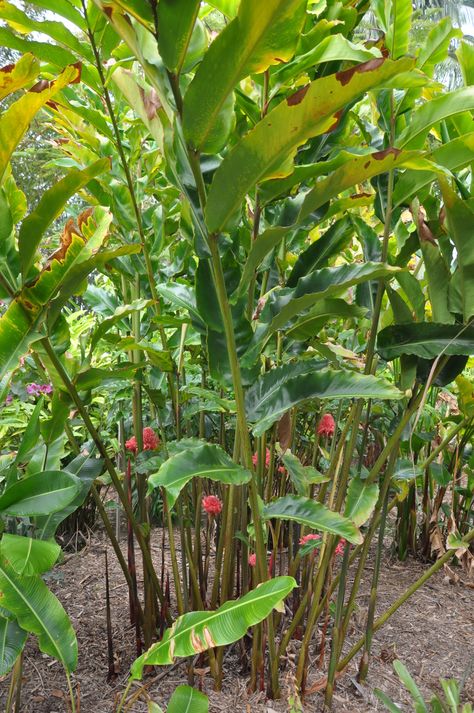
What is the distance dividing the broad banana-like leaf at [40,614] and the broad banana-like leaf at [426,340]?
0.85 m

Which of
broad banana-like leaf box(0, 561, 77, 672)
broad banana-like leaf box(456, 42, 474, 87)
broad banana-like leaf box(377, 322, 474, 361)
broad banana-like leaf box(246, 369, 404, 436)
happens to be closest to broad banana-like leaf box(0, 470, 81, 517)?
broad banana-like leaf box(0, 561, 77, 672)

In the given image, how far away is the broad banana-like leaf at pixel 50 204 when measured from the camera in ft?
3.34

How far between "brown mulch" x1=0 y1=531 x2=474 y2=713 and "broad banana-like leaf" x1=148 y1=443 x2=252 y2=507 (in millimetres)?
491

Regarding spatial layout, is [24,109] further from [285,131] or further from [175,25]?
[285,131]

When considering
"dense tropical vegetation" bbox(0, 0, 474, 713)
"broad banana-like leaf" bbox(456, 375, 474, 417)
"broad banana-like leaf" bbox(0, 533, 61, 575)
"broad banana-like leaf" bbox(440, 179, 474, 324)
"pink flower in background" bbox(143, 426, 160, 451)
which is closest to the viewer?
"dense tropical vegetation" bbox(0, 0, 474, 713)

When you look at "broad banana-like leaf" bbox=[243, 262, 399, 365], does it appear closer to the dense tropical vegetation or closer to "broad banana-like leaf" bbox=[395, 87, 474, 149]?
the dense tropical vegetation

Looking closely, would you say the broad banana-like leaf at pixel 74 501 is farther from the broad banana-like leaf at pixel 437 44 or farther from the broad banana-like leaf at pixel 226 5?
the broad banana-like leaf at pixel 437 44

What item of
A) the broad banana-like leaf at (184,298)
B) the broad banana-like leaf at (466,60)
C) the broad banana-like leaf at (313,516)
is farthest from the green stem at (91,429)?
the broad banana-like leaf at (466,60)

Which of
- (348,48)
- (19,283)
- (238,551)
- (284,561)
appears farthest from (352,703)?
(348,48)

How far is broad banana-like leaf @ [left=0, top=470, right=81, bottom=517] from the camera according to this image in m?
1.08

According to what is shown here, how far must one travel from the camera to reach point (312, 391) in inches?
44.6

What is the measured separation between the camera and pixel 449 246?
132 cm

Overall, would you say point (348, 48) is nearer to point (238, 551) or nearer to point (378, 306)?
point (378, 306)

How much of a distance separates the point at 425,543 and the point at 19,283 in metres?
2.07
